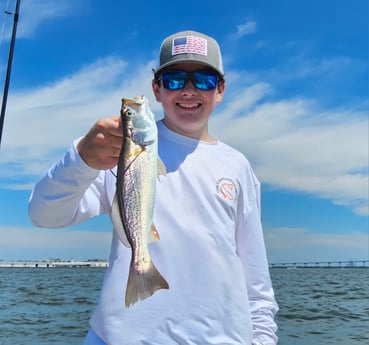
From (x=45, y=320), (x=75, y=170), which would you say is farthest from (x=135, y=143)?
(x=45, y=320)

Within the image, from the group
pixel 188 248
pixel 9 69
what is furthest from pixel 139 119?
pixel 9 69

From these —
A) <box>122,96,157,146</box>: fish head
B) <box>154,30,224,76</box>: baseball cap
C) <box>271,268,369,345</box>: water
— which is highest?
<box>154,30,224,76</box>: baseball cap

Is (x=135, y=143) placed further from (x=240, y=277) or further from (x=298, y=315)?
(x=298, y=315)

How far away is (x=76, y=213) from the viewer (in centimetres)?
192

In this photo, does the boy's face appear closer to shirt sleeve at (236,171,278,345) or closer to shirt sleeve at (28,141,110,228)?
shirt sleeve at (236,171,278,345)

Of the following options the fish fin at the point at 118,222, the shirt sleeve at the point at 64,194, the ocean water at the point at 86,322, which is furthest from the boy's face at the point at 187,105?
the ocean water at the point at 86,322

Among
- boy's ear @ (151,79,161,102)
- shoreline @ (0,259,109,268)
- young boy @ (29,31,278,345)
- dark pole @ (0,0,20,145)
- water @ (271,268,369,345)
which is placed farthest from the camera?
shoreline @ (0,259,109,268)

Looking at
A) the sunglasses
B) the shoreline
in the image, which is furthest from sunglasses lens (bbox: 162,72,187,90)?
the shoreline

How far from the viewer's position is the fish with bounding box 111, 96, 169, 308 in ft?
4.92

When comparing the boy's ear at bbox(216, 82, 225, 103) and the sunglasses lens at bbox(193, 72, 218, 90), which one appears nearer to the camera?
the sunglasses lens at bbox(193, 72, 218, 90)

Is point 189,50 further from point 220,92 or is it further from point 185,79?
point 220,92

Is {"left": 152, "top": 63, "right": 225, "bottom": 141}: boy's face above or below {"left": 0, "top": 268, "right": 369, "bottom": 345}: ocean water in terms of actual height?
above

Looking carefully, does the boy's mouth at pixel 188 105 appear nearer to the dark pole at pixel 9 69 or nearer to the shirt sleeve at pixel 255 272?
the shirt sleeve at pixel 255 272

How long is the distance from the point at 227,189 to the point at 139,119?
82 centimetres
